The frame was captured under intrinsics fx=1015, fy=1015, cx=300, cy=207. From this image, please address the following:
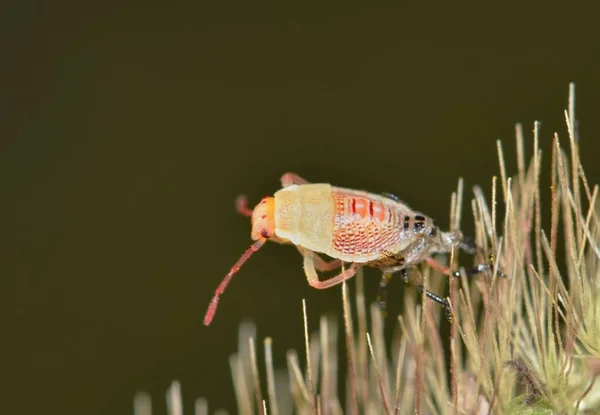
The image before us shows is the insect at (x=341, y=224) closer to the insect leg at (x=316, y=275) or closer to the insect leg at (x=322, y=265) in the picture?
the insect leg at (x=316, y=275)

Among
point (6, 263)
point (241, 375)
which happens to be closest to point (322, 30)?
point (6, 263)

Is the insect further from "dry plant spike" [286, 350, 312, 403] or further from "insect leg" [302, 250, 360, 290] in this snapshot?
"dry plant spike" [286, 350, 312, 403]

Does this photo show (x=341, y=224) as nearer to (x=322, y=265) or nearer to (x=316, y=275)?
(x=316, y=275)

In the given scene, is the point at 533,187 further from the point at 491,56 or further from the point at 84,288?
the point at 84,288

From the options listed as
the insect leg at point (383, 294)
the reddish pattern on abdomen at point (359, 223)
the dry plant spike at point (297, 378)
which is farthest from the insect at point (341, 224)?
the dry plant spike at point (297, 378)

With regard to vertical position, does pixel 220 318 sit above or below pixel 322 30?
below

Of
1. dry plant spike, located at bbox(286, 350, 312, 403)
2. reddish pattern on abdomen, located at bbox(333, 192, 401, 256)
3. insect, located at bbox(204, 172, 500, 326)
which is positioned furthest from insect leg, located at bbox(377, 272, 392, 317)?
dry plant spike, located at bbox(286, 350, 312, 403)

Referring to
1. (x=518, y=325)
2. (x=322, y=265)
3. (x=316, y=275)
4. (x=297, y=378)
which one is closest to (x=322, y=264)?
(x=322, y=265)
